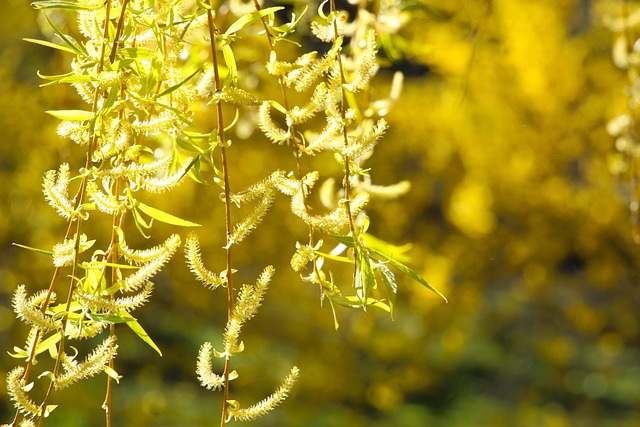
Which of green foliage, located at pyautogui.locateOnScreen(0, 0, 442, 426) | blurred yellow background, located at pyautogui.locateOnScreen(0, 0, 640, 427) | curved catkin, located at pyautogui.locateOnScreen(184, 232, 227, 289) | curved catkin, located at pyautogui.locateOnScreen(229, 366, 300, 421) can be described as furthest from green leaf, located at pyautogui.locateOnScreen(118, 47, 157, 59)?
blurred yellow background, located at pyautogui.locateOnScreen(0, 0, 640, 427)

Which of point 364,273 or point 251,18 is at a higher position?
point 251,18

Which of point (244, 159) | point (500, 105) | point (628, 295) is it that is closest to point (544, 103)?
point (500, 105)

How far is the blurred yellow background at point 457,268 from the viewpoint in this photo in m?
3.09

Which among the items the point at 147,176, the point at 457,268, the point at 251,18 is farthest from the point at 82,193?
the point at 457,268

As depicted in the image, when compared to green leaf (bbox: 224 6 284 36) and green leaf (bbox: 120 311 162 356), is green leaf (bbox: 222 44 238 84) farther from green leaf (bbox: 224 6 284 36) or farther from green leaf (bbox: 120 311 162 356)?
green leaf (bbox: 120 311 162 356)

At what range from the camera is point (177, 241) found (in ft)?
1.89

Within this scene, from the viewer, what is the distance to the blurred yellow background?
3090mm

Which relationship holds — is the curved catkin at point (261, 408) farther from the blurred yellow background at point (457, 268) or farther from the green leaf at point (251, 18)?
the blurred yellow background at point (457, 268)

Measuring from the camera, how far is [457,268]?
3465 mm

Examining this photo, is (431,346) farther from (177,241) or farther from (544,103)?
(177,241)

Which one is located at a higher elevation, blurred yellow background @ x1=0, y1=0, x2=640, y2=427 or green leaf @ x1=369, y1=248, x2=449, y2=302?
green leaf @ x1=369, y1=248, x2=449, y2=302

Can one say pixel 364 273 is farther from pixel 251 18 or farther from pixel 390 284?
pixel 251 18

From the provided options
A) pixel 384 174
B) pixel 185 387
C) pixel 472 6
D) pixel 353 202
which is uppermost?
pixel 353 202

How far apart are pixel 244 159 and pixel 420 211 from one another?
0.88 m
